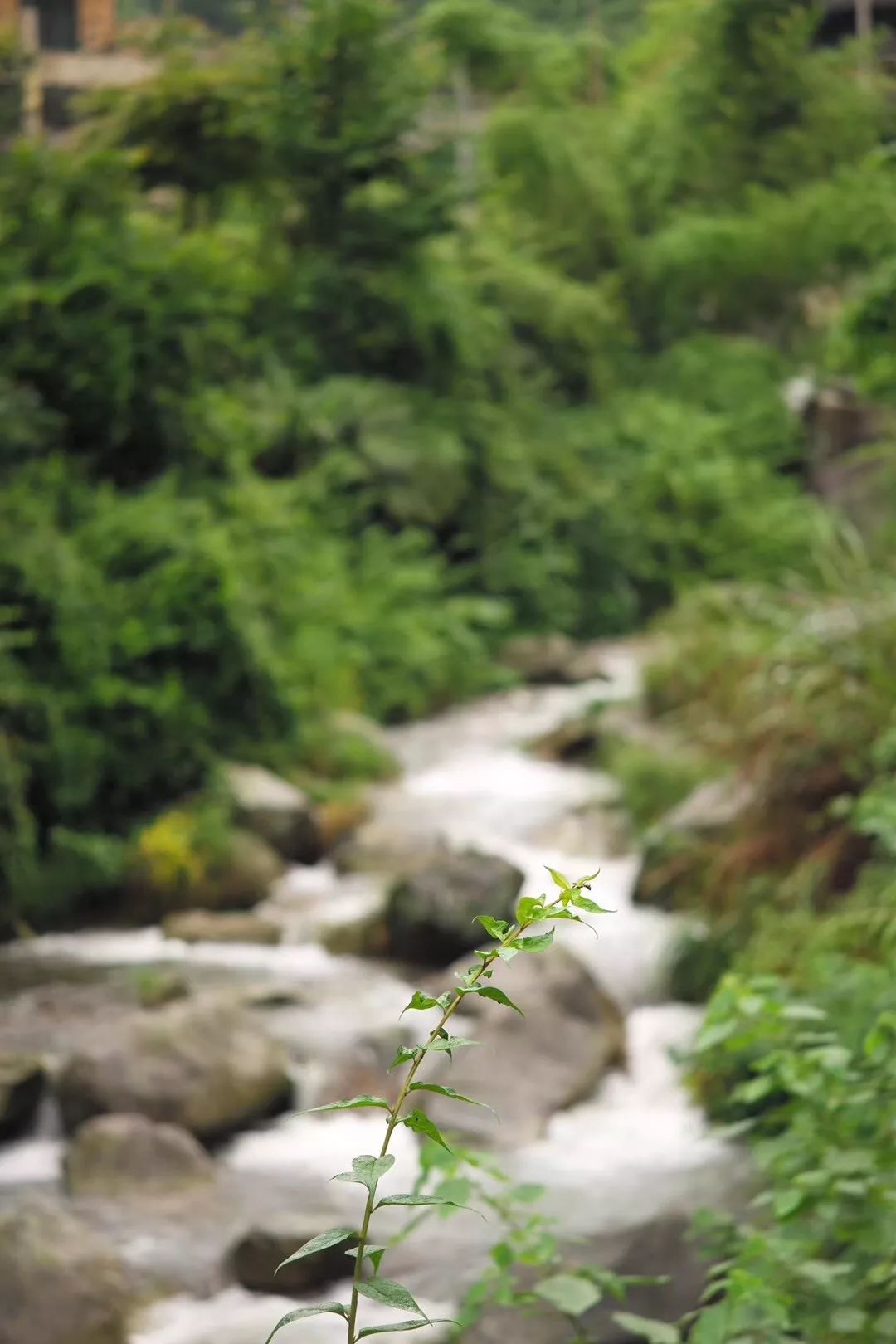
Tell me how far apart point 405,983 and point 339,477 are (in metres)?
7.54

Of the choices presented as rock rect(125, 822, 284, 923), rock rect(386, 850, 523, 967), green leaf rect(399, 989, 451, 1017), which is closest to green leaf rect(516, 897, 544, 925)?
green leaf rect(399, 989, 451, 1017)

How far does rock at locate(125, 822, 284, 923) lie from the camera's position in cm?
770

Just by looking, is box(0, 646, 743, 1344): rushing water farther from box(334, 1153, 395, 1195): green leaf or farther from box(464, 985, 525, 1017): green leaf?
box(334, 1153, 395, 1195): green leaf

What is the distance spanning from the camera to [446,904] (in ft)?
22.0

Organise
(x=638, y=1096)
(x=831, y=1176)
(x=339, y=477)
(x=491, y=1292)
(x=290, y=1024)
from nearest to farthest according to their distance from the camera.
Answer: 1. (x=831, y=1176)
2. (x=491, y=1292)
3. (x=638, y=1096)
4. (x=290, y=1024)
5. (x=339, y=477)

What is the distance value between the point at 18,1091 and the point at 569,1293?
8.86 ft

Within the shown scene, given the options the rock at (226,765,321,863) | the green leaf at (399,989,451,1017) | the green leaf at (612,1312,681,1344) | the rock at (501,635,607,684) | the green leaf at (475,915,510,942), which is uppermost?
the rock at (501,635,607,684)

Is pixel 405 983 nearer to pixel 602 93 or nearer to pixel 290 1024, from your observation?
pixel 290 1024

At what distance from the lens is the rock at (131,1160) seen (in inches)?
182

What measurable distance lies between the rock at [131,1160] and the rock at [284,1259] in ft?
2.45

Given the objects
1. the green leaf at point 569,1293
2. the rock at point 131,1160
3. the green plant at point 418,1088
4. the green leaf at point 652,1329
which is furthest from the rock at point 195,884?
the green plant at point 418,1088

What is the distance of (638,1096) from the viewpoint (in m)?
5.42

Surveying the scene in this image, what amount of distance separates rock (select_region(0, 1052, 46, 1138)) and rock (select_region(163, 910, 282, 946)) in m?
1.96

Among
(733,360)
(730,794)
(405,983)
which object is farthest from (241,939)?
(733,360)
